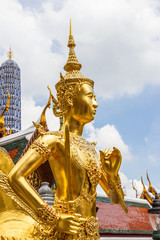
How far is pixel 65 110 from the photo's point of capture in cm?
346

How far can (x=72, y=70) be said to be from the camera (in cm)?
371

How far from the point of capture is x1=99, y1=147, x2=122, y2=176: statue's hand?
3588 mm

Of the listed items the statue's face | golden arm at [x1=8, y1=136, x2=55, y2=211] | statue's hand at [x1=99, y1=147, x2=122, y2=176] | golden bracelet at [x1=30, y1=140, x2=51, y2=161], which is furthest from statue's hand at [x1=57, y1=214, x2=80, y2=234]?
the statue's face

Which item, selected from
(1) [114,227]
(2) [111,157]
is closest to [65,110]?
(2) [111,157]

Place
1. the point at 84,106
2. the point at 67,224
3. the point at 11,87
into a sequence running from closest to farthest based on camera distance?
the point at 67,224 < the point at 84,106 < the point at 11,87

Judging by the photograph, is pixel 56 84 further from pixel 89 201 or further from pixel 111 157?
pixel 89 201

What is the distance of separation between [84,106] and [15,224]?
4.53 feet

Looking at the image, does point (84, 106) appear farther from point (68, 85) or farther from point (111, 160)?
point (111, 160)

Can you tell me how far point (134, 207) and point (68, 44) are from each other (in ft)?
14.4

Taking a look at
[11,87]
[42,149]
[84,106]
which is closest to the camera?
[42,149]

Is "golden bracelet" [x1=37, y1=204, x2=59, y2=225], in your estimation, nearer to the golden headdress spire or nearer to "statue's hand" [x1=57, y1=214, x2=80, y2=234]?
"statue's hand" [x1=57, y1=214, x2=80, y2=234]

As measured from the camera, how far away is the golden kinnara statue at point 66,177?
9.27 ft

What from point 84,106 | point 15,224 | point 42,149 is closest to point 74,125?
point 84,106

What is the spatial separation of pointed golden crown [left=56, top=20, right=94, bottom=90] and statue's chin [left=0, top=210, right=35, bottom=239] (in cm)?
143
